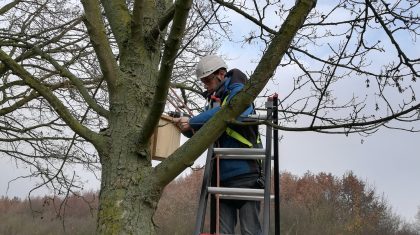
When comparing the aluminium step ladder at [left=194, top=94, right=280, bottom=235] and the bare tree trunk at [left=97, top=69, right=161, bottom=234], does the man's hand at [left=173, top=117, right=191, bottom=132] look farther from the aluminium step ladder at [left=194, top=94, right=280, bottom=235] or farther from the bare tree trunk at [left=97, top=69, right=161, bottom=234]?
the bare tree trunk at [left=97, top=69, right=161, bottom=234]

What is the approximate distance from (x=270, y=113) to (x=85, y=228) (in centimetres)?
2370

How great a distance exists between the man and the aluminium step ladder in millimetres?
75

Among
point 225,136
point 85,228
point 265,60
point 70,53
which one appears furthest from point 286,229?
point 265,60

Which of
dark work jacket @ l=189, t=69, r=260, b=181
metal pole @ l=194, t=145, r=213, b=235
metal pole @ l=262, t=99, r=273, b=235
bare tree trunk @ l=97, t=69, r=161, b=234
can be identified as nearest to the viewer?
bare tree trunk @ l=97, t=69, r=161, b=234

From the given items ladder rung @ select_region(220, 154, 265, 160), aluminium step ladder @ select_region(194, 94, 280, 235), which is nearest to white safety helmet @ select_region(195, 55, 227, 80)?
aluminium step ladder @ select_region(194, 94, 280, 235)

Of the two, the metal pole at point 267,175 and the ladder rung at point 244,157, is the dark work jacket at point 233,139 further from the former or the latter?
the metal pole at point 267,175

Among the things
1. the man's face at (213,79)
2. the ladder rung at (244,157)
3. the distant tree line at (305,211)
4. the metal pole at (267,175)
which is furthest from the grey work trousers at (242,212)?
the distant tree line at (305,211)

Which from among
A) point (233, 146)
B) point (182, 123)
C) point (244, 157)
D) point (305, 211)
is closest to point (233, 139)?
point (233, 146)

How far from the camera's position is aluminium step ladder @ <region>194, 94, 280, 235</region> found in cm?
364

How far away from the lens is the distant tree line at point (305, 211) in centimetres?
2412

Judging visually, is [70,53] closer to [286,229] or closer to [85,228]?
[286,229]

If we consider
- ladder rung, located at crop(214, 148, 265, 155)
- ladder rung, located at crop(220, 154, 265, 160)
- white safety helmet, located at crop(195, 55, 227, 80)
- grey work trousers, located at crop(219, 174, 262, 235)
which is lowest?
grey work trousers, located at crop(219, 174, 262, 235)

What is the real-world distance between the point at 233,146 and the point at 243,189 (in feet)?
1.66

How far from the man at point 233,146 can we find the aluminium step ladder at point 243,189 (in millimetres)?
75
